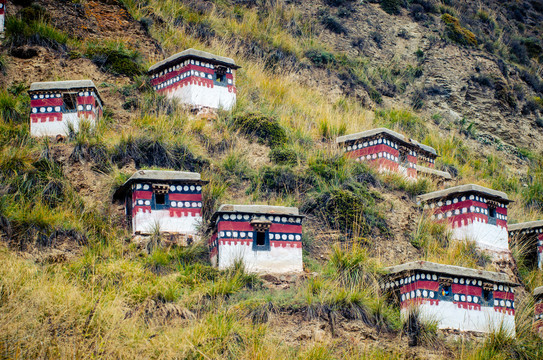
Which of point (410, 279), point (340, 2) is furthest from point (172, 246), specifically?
point (340, 2)

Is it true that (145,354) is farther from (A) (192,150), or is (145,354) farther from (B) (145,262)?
(A) (192,150)

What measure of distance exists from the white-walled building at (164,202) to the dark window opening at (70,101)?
341 centimetres

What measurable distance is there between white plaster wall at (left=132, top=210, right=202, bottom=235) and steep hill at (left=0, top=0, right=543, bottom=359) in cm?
39

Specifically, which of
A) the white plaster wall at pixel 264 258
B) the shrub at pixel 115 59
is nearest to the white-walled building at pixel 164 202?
the white plaster wall at pixel 264 258

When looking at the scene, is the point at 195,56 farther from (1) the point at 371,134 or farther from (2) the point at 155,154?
(1) the point at 371,134

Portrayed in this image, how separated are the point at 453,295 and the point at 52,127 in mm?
9827

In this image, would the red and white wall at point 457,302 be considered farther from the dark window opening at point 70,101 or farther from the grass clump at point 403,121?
the grass clump at point 403,121

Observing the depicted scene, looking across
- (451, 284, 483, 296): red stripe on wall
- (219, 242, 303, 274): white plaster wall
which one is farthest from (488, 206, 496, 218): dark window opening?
(219, 242, 303, 274): white plaster wall

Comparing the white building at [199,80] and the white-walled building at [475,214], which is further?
the white building at [199,80]

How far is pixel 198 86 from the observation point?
17625 millimetres

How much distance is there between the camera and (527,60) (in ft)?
109

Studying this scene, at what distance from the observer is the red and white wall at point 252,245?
12164mm

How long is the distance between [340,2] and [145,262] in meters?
22.5

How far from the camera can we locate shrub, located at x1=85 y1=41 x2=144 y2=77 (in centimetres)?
1881
